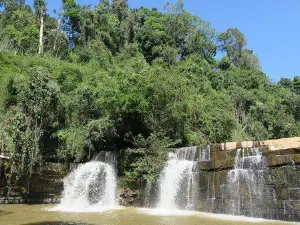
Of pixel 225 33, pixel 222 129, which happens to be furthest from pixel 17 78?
pixel 225 33

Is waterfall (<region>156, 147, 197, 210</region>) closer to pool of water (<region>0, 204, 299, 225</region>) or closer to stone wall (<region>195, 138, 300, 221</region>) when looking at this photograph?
stone wall (<region>195, 138, 300, 221</region>)

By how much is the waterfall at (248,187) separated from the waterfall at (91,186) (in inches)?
220

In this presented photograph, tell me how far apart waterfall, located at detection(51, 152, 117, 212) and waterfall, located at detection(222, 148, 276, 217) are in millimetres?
5578

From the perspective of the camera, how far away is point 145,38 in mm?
39969

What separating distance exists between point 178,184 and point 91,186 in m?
4.37

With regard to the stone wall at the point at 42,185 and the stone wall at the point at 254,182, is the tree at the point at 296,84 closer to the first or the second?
the stone wall at the point at 254,182

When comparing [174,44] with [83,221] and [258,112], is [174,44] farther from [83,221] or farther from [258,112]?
[83,221]

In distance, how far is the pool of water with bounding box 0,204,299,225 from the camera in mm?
9898

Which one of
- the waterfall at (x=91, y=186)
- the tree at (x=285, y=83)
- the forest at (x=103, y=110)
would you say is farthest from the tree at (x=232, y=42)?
the waterfall at (x=91, y=186)

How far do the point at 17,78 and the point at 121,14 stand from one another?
2969 centimetres

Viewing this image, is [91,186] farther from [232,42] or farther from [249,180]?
[232,42]

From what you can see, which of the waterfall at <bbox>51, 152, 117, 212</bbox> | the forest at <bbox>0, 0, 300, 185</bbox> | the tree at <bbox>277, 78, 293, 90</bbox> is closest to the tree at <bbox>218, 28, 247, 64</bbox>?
the tree at <bbox>277, 78, 293, 90</bbox>

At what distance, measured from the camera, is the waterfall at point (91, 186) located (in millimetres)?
14836

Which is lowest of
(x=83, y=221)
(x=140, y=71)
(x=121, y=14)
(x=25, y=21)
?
(x=83, y=221)
